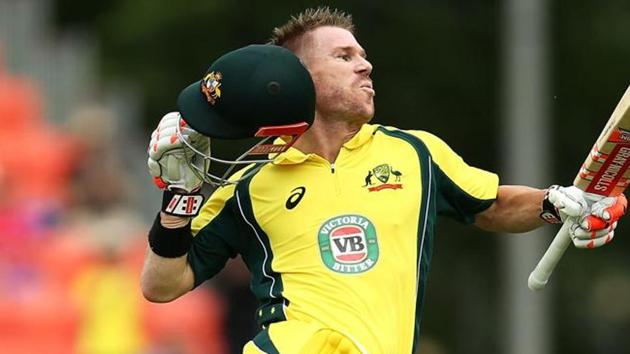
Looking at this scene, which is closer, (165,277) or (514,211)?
(165,277)

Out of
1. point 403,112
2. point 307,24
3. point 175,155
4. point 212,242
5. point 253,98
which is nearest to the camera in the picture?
point 253,98

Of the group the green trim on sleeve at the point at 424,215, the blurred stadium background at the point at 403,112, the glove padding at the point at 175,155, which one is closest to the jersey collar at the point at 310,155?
the green trim on sleeve at the point at 424,215

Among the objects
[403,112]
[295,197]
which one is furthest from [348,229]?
[403,112]

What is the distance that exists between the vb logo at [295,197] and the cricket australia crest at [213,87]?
57 cm

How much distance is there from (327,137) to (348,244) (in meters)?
0.55

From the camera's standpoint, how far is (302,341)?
8367mm

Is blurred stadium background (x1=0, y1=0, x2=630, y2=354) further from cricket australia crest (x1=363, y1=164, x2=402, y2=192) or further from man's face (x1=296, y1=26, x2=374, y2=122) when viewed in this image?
cricket australia crest (x1=363, y1=164, x2=402, y2=192)

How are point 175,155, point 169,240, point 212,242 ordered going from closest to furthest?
1. point 175,155
2. point 169,240
3. point 212,242

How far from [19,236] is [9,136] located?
1.96 m

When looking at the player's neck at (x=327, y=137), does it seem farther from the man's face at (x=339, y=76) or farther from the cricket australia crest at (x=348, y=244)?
the cricket australia crest at (x=348, y=244)

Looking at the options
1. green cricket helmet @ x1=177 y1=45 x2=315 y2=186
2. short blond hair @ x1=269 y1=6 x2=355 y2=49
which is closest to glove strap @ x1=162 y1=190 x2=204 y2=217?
green cricket helmet @ x1=177 y1=45 x2=315 y2=186

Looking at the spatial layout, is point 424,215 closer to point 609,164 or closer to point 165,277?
point 609,164

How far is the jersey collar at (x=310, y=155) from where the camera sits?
8.63 meters

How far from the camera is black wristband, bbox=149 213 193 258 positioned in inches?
336
